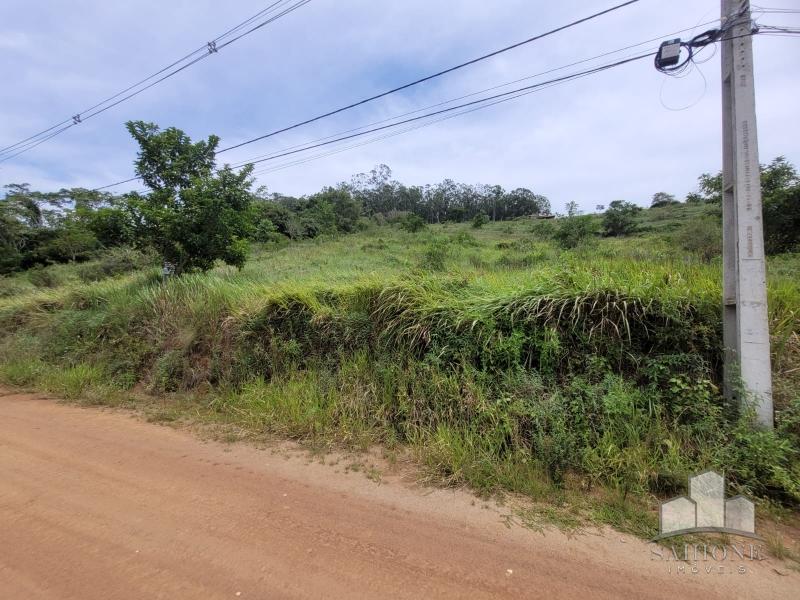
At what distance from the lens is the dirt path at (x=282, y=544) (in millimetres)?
2172

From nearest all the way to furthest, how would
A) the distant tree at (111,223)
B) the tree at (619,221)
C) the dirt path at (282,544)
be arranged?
the dirt path at (282,544)
the distant tree at (111,223)
the tree at (619,221)

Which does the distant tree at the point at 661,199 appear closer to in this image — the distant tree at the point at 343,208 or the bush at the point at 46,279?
the distant tree at the point at 343,208

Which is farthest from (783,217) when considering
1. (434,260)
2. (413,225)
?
(413,225)

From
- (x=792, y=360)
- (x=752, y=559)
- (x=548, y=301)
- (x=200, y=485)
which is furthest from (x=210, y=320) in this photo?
(x=792, y=360)

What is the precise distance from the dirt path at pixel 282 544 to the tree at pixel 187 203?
276 inches

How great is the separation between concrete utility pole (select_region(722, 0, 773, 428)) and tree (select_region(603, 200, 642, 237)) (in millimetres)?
29226

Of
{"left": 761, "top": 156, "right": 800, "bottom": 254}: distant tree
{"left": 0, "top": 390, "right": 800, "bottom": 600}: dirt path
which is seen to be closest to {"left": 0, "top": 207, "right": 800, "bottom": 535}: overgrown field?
{"left": 0, "top": 390, "right": 800, "bottom": 600}: dirt path

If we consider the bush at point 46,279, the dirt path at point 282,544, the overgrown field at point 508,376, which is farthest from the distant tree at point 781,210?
the bush at point 46,279

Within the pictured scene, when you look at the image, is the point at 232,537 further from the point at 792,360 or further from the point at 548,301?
the point at 792,360

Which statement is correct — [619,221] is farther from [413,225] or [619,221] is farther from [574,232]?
[413,225]

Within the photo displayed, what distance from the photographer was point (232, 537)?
2.60m

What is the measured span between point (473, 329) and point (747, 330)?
2.47 m

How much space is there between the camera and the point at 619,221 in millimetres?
29703

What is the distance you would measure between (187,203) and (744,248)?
419 inches
